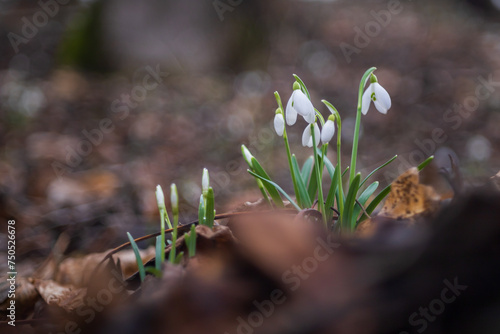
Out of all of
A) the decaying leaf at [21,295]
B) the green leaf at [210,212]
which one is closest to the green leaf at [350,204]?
the green leaf at [210,212]

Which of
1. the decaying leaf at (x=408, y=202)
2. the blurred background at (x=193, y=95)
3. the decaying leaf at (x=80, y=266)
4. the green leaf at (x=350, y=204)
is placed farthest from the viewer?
the blurred background at (x=193, y=95)

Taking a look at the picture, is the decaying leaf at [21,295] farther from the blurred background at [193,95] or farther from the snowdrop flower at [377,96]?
the snowdrop flower at [377,96]

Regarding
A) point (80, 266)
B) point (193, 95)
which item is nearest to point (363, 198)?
point (80, 266)

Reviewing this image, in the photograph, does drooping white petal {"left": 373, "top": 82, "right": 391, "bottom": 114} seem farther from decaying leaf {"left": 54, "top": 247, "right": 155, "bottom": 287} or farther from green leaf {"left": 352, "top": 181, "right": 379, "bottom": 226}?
decaying leaf {"left": 54, "top": 247, "right": 155, "bottom": 287}

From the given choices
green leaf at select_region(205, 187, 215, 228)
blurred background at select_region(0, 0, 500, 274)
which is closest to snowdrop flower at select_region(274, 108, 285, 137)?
green leaf at select_region(205, 187, 215, 228)

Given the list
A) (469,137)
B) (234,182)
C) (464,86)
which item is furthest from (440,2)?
(234,182)

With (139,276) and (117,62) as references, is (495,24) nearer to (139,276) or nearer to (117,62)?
(117,62)
